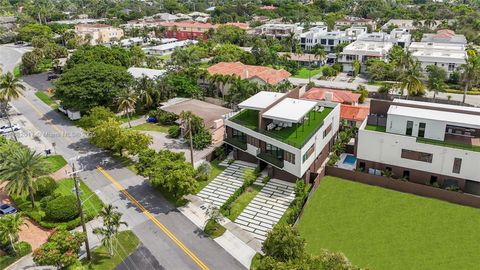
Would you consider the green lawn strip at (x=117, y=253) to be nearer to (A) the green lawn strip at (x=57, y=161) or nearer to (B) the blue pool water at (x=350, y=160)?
(A) the green lawn strip at (x=57, y=161)

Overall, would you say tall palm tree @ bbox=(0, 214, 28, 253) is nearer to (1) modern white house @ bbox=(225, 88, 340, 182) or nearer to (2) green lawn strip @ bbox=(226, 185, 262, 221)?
(2) green lawn strip @ bbox=(226, 185, 262, 221)

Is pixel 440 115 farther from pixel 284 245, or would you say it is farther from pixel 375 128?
pixel 284 245

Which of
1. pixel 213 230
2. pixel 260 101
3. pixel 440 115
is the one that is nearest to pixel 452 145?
pixel 440 115

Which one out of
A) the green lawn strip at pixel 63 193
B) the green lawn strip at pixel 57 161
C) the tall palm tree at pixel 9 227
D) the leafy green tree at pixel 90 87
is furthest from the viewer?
the leafy green tree at pixel 90 87

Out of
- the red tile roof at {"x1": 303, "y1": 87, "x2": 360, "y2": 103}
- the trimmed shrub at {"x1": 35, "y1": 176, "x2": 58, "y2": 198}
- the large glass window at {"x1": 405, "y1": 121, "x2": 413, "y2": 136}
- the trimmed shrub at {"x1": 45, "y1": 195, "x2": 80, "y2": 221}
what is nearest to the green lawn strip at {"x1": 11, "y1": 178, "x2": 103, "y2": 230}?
the trimmed shrub at {"x1": 45, "y1": 195, "x2": 80, "y2": 221}

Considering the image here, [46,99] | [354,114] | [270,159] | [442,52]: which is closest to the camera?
[270,159]

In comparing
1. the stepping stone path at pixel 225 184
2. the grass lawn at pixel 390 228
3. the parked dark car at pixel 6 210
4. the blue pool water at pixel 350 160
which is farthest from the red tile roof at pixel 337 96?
the parked dark car at pixel 6 210

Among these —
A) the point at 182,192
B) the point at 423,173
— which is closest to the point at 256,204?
the point at 182,192
